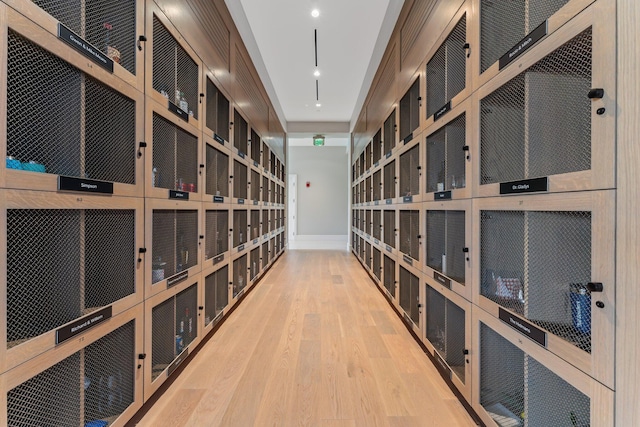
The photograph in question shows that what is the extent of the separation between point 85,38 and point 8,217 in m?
0.82

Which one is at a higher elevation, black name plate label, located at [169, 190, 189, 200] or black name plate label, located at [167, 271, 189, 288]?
black name plate label, located at [169, 190, 189, 200]

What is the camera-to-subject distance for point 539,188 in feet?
4.09

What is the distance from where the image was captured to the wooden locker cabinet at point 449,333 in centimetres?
189

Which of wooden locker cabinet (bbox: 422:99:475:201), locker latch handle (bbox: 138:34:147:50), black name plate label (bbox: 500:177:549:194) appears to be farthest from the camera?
wooden locker cabinet (bbox: 422:99:475:201)

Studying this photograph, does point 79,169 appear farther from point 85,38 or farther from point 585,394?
point 585,394

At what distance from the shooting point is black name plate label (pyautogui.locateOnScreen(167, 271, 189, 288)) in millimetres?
2160

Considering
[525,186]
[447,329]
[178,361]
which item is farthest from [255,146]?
[525,186]

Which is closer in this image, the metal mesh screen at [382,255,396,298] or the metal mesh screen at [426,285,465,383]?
the metal mesh screen at [426,285,465,383]

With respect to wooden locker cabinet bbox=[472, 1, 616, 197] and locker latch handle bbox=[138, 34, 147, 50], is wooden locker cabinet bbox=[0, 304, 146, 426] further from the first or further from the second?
wooden locker cabinet bbox=[472, 1, 616, 197]

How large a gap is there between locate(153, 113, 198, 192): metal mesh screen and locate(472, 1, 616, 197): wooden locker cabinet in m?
1.87

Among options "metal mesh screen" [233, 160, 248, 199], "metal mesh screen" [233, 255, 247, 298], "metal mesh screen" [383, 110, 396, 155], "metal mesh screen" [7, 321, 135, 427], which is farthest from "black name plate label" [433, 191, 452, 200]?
"metal mesh screen" [233, 255, 247, 298]

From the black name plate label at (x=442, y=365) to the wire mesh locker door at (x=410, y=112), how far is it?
1.84 metres

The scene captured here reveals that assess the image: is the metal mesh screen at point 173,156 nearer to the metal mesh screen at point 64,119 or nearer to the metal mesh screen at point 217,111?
the metal mesh screen at point 64,119

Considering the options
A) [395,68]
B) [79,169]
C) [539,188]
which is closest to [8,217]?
[79,169]
